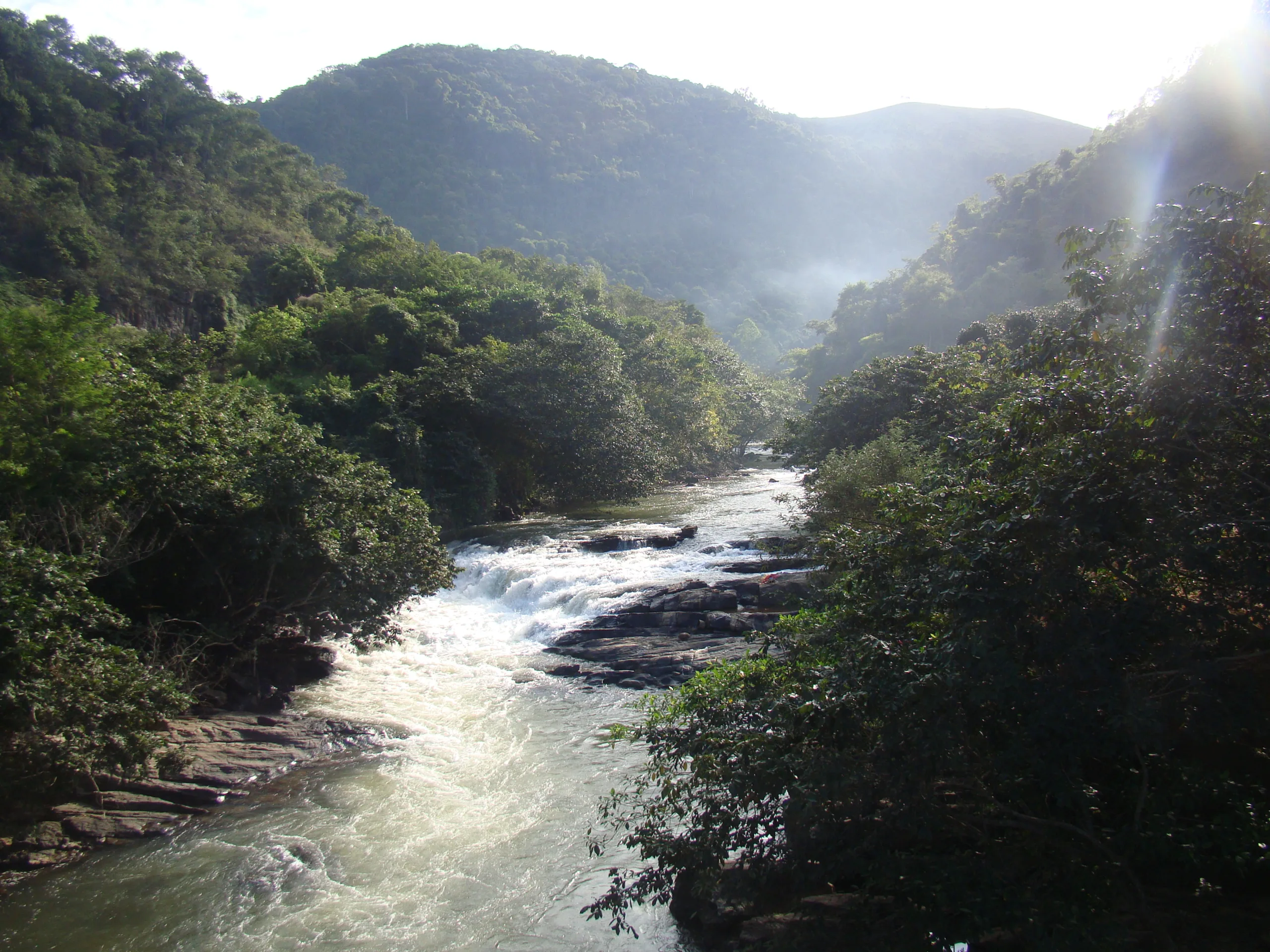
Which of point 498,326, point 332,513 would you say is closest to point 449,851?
point 332,513

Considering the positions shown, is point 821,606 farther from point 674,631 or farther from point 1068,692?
point 674,631

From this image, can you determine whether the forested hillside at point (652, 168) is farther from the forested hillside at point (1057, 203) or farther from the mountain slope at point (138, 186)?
the mountain slope at point (138, 186)

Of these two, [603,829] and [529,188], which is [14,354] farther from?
[529,188]

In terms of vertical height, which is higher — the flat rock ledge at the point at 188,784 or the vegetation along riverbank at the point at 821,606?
the vegetation along riverbank at the point at 821,606

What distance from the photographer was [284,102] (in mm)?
120500

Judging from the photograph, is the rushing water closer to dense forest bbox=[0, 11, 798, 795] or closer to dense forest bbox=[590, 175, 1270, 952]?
dense forest bbox=[0, 11, 798, 795]

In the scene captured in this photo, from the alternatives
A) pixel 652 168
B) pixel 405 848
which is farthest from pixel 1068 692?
pixel 652 168

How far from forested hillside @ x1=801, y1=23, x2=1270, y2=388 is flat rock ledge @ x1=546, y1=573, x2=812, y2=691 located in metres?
28.8

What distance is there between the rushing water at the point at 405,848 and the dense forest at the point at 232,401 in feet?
3.77

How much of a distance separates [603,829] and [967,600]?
17.3 feet

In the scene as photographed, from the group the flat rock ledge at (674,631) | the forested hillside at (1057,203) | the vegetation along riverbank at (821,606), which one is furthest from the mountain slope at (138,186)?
the forested hillside at (1057,203)

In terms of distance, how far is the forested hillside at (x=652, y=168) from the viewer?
4510 inches

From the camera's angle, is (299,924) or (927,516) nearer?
(927,516)

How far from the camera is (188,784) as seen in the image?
374 inches
